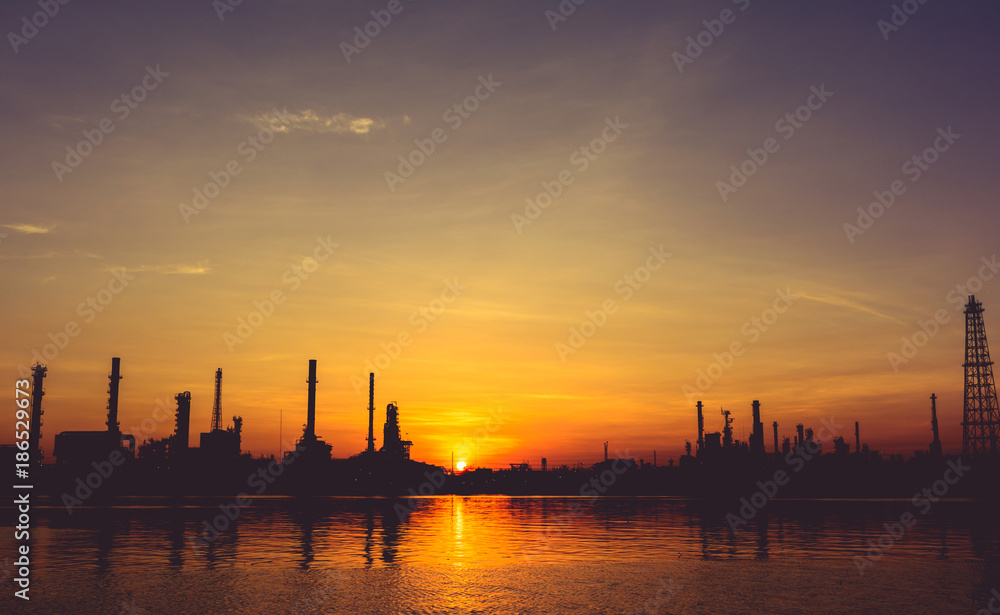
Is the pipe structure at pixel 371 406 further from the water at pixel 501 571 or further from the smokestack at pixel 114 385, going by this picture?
the water at pixel 501 571

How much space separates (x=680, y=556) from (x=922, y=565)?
Result: 30.2 ft

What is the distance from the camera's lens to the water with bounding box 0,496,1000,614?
20.0 metres

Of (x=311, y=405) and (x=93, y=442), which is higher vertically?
(x=311, y=405)

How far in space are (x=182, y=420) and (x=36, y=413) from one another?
952 inches

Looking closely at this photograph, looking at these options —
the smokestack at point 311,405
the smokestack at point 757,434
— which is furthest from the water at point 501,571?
the smokestack at point 757,434

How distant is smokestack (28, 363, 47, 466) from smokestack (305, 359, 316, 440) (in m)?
47.2

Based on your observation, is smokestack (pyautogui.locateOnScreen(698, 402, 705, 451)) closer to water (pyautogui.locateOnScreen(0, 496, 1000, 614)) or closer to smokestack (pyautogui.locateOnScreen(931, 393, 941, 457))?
smokestack (pyautogui.locateOnScreen(931, 393, 941, 457))

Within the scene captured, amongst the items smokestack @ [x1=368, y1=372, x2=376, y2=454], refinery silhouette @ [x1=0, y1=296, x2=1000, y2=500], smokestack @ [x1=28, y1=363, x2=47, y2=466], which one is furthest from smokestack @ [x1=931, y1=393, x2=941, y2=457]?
smokestack @ [x1=28, y1=363, x2=47, y2=466]

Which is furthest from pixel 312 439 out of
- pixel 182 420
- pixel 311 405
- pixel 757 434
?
pixel 757 434

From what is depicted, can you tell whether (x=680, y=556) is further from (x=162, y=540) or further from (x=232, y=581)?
(x=162, y=540)

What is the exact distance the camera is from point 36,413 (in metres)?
131

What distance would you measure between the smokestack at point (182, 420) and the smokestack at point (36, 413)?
2257 centimetres

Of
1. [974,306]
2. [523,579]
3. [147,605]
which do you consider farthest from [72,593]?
[974,306]

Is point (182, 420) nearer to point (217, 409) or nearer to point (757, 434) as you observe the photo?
point (217, 409)
